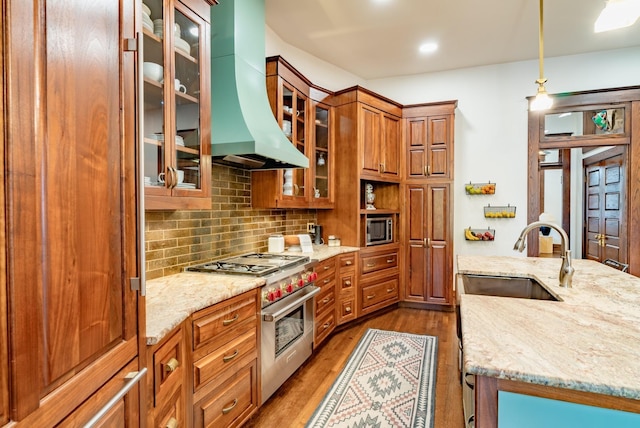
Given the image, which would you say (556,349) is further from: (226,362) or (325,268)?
(325,268)

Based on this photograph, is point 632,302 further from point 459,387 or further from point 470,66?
point 470,66

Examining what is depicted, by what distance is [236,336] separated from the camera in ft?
6.06

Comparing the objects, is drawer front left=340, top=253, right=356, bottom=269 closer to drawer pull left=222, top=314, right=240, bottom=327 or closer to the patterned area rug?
the patterned area rug

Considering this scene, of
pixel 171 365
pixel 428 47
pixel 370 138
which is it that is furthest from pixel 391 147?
pixel 171 365

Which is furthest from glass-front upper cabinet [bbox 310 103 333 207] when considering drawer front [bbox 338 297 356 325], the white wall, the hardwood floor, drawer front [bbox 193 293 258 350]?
drawer front [bbox 193 293 258 350]

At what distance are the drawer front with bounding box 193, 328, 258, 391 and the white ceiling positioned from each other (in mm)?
2766

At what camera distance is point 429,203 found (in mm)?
4258

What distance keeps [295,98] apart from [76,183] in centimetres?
270

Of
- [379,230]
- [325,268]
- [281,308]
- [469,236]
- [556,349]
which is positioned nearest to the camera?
[556,349]

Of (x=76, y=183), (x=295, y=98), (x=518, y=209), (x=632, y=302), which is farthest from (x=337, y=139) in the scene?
(x=76, y=183)

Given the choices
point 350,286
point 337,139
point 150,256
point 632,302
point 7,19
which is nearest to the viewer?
point 7,19

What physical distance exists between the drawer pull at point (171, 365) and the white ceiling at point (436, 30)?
2911 millimetres

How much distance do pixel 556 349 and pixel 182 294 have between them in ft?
5.22

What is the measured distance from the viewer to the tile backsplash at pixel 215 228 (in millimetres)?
2109
